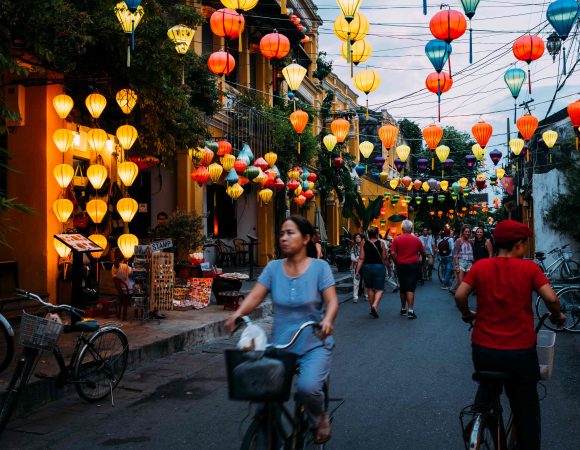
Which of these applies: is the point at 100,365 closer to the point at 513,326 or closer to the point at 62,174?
the point at 513,326

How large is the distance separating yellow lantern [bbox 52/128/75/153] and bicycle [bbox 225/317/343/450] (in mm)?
8767

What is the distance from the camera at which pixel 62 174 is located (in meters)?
10.8

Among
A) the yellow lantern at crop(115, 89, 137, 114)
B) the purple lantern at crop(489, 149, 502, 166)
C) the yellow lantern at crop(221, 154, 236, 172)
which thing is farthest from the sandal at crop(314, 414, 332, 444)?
the purple lantern at crop(489, 149, 502, 166)

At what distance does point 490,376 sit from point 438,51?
9007 millimetres

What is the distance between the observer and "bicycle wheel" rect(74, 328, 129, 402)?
594 centimetres

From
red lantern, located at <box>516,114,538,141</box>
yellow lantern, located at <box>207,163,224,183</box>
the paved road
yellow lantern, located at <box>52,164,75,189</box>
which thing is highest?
red lantern, located at <box>516,114,538,141</box>

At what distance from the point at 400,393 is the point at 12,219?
8.19 metres

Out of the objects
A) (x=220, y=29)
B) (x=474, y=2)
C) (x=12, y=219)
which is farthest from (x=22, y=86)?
(x=474, y=2)

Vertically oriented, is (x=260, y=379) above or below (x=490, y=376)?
above

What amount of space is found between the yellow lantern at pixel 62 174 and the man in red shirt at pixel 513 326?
8939 millimetres

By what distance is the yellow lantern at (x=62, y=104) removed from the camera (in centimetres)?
1073

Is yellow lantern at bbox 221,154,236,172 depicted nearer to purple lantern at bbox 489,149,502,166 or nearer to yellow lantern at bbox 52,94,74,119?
yellow lantern at bbox 52,94,74,119

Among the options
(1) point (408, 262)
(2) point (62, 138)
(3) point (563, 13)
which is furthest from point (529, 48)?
(2) point (62, 138)

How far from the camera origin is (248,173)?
16.0 metres
